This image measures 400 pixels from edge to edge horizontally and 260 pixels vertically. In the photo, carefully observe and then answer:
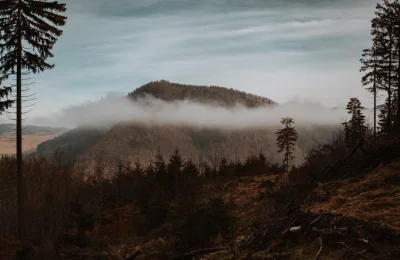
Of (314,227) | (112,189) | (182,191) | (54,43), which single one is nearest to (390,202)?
(314,227)

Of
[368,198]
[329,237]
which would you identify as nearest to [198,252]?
[329,237]

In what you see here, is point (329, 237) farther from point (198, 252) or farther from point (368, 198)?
point (368, 198)

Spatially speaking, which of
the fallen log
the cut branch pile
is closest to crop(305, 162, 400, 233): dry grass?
the cut branch pile

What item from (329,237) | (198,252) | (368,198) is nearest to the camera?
(329,237)

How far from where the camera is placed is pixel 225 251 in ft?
13.1

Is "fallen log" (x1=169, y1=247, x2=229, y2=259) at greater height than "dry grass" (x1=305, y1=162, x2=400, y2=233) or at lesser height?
lesser

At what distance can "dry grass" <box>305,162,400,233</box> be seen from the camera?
3871 mm

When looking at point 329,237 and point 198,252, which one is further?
point 198,252

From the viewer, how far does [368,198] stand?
4879mm

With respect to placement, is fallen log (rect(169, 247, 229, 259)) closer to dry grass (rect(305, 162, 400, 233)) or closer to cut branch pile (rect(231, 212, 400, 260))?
cut branch pile (rect(231, 212, 400, 260))

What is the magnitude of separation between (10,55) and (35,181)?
88.2ft

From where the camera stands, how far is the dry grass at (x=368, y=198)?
387cm

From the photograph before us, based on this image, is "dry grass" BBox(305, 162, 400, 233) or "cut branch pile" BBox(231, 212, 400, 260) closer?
"cut branch pile" BBox(231, 212, 400, 260)

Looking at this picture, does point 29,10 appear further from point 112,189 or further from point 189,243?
point 112,189
